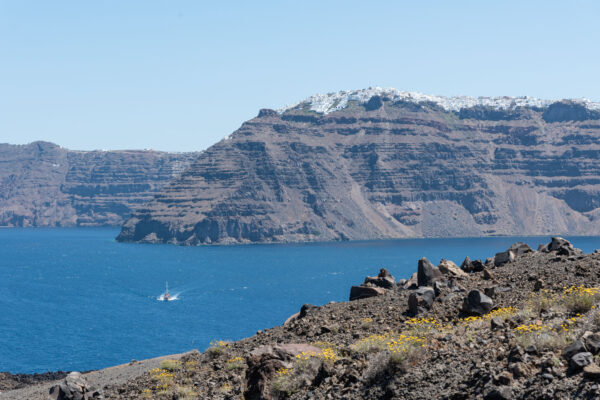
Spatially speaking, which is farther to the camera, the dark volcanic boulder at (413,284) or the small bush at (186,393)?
the dark volcanic boulder at (413,284)

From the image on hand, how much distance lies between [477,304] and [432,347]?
5.12 meters

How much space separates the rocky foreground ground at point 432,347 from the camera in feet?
45.6

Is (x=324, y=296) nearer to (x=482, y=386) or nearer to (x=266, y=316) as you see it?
(x=266, y=316)

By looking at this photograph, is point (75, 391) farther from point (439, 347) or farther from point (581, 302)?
point (581, 302)

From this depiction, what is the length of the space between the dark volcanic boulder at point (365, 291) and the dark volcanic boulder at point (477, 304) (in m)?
6.83

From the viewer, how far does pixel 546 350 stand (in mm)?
14594

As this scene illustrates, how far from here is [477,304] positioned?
21391 millimetres

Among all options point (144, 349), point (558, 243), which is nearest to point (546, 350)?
point (558, 243)

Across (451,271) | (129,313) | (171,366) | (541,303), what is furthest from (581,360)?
(129,313)

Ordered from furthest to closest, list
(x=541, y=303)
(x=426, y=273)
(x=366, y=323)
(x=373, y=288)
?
(x=373, y=288)
(x=426, y=273)
(x=366, y=323)
(x=541, y=303)

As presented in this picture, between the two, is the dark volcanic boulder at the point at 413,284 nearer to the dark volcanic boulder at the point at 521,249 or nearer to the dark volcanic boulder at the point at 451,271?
the dark volcanic boulder at the point at 451,271

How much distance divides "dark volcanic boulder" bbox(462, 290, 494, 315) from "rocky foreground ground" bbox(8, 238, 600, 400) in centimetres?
3

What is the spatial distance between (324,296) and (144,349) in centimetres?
6111

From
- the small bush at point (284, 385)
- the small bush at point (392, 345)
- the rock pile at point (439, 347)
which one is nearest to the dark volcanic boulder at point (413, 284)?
the rock pile at point (439, 347)
